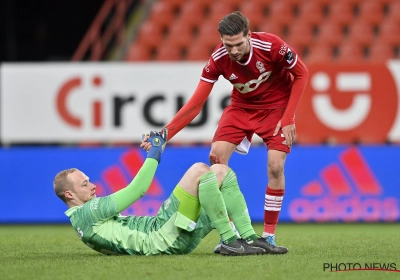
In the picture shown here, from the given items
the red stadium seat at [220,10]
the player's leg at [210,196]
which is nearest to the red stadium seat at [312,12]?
the red stadium seat at [220,10]

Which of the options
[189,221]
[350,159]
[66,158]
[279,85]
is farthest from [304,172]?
[189,221]

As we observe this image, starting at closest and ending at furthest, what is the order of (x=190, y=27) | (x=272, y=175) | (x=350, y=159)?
(x=272, y=175) → (x=350, y=159) → (x=190, y=27)

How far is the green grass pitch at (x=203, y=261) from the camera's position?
4625 millimetres

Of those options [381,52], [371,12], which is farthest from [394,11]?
[381,52]

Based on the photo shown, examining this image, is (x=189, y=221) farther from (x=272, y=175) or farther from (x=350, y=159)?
(x=350, y=159)


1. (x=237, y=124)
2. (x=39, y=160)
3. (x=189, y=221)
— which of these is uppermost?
(x=237, y=124)

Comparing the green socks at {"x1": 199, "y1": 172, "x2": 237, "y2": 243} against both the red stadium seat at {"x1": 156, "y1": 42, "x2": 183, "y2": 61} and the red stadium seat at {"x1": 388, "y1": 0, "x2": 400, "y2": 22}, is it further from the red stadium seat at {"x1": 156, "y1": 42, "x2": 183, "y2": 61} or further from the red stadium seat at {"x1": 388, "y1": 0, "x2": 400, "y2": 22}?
the red stadium seat at {"x1": 388, "y1": 0, "x2": 400, "y2": 22}

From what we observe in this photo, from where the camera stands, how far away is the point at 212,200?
17.3 ft

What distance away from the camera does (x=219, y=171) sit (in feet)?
18.3

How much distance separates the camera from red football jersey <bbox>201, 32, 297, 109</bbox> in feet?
19.1

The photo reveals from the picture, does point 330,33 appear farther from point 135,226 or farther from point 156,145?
point 135,226

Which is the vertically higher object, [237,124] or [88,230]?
[237,124]

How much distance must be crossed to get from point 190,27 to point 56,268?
9.10 metres

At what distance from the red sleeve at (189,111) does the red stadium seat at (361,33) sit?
7.04 metres
